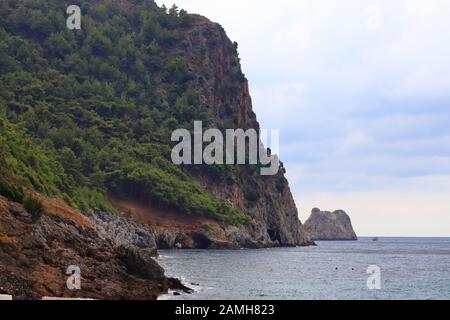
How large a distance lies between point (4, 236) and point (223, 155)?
14883 centimetres

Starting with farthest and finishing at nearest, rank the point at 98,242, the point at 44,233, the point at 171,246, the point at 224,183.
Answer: the point at 224,183, the point at 171,246, the point at 98,242, the point at 44,233

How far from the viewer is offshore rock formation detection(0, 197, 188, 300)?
145 feet

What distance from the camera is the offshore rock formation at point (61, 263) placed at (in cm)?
4409

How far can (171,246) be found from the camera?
151500mm

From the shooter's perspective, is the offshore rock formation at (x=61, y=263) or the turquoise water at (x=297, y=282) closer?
the offshore rock formation at (x=61, y=263)

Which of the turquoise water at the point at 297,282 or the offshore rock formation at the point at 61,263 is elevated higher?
the offshore rock formation at the point at 61,263

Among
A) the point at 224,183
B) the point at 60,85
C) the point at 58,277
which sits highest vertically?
the point at 60,85

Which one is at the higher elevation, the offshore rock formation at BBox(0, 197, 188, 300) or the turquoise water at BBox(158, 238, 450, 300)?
the offshore rock formation at BBox(0, 197, 188, 300)

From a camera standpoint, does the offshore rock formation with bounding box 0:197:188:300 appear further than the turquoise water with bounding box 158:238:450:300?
No

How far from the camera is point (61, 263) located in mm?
49375
